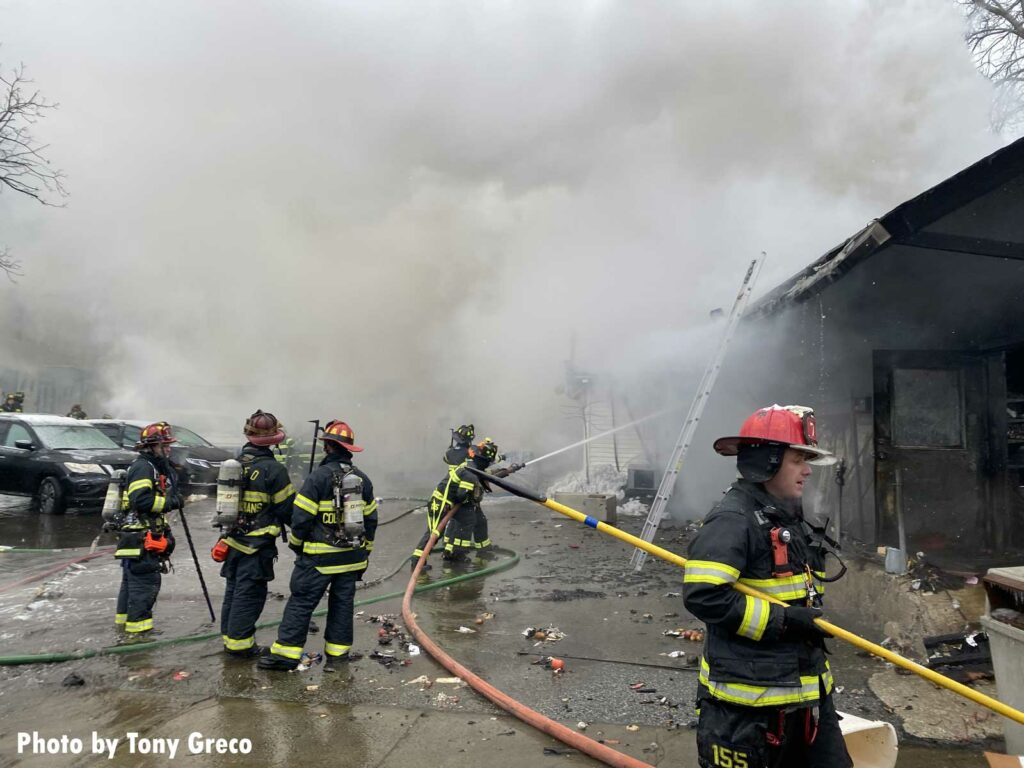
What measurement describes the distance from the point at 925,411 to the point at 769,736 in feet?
14.5

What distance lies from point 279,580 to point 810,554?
17.6 feet

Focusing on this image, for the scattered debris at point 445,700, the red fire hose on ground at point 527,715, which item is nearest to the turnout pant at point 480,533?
the red fire hose on ground at point 527,715

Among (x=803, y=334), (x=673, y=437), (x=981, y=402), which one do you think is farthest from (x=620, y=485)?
(x=981, y=402)

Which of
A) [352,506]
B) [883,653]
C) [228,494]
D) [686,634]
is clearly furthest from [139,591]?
[883,653]

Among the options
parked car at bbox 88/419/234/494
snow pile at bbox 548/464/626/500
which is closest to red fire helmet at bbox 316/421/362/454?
parked car at bbox 88/419/234/494

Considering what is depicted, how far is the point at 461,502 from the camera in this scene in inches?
259

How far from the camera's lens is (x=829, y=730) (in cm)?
200

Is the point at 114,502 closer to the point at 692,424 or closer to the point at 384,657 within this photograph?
the point at 384,657

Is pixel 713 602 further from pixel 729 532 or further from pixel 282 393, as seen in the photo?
pixel 282 393

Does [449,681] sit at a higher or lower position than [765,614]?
lower

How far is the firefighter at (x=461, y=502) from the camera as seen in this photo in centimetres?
654

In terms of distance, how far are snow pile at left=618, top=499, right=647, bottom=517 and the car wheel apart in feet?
28.2

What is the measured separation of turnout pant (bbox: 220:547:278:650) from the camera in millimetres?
3982

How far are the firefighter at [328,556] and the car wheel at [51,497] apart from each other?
718 centimetres
